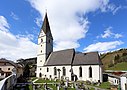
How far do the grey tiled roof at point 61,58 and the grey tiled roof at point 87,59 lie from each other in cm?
186

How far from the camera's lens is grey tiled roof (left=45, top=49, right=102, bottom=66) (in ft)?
127

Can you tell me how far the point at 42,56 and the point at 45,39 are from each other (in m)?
5.38

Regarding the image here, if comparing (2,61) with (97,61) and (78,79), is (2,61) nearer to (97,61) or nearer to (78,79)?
(78,79)

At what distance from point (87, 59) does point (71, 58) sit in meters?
5.06

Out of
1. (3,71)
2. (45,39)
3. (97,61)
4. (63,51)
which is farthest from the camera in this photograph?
(45,39)

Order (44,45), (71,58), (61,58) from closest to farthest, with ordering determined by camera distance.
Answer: (71,58)
(61,58)
(44,45)

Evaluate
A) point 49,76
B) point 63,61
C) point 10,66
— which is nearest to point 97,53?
point 63,61

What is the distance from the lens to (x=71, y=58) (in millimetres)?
43062

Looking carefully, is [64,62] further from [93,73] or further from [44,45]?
[44,45]

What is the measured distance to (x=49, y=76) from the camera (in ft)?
156

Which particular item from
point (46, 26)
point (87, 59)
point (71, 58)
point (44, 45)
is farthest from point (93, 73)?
point (46, 26)

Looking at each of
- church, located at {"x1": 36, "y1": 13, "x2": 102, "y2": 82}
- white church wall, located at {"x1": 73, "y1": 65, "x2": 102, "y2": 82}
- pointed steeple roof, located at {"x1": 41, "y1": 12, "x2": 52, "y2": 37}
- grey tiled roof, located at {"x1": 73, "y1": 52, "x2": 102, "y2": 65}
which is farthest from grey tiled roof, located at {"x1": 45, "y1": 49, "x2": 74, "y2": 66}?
pointed steeple roof, located at {"x1": 41, "y1": 12, "x2": 52, "y2": 37}

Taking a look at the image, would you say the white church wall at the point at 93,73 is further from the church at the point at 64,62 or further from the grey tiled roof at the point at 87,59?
the grey tiled roof at the point at 87,59

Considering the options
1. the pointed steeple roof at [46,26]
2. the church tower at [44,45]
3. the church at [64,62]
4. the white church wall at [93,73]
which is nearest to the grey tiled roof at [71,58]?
the church at [64,62]
